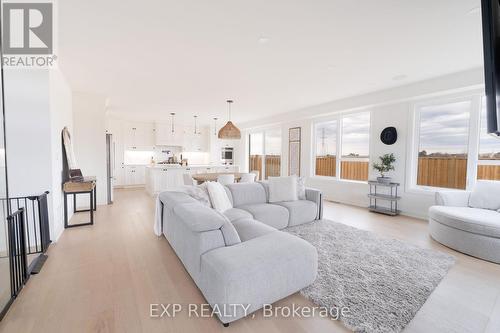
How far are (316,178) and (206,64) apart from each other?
14.6 feet

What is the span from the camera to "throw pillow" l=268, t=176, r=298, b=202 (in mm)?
4023

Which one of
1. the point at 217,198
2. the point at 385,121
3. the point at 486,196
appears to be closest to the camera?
the point at 217,198

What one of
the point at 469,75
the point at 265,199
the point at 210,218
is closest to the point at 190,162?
the point at 265,199

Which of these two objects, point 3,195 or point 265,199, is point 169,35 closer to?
point 3,195

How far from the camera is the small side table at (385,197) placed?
4676 millimetres

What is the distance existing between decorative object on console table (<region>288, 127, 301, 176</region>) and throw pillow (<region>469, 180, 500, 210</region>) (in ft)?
13.3

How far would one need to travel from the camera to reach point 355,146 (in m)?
5.74

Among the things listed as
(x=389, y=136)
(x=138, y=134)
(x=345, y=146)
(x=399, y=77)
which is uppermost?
(x=399, y=77)

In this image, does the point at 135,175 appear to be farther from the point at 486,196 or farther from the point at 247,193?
the point at 486,196

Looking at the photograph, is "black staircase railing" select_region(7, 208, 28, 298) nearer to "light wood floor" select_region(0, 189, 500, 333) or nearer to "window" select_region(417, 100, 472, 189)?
"light wood floor" select_region(0, 189, 500, 333)

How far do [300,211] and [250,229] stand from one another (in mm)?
1691

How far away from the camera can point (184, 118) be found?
7926mm

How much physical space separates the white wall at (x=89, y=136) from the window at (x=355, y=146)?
588 centimetres

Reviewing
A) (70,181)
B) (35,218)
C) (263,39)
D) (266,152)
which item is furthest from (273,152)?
(35,218)
